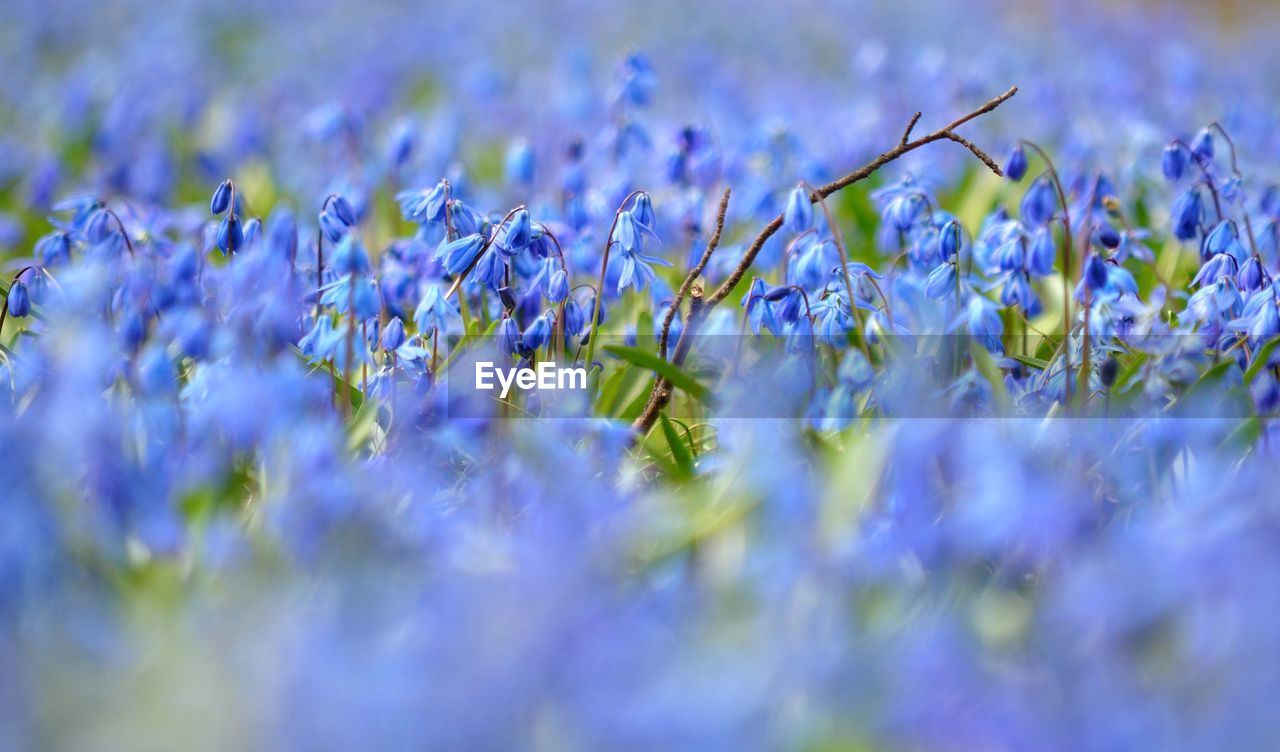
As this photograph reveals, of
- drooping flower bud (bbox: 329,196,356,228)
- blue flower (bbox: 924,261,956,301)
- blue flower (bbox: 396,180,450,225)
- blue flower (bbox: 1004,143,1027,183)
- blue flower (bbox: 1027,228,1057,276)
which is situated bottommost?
blue flower (bbox: 924,261,956,301)

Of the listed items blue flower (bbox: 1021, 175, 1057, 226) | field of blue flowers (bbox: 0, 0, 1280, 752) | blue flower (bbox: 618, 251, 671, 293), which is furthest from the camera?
blue flower (bbox: 1021, 175, 1057, 226)

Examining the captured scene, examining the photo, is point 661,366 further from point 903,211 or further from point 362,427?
point 903,211

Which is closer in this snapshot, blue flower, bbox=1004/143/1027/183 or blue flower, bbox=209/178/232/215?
blue flower, bbox=209/178/232/215

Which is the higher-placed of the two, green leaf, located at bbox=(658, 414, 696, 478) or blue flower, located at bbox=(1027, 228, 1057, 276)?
blue flower, located at bbox=(1027, 228, 1057, 276)

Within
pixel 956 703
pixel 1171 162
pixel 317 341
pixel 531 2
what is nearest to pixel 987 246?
pixel 1171 162

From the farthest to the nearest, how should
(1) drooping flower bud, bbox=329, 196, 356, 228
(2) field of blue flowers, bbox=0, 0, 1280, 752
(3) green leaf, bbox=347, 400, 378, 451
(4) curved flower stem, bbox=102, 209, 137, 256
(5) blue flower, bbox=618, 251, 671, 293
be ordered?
(1) drooping flower bud, bbox=329, 196, 356, 228
(4) curved flower stem, bbox=102, 209, 137, 256
(5) blue flower, bbox=618, 251, 671, 293
(3) green leaf, bbox=347, 400, 378, 451
(2) field of blue flowers, bbox=0, 0, 1280, 752

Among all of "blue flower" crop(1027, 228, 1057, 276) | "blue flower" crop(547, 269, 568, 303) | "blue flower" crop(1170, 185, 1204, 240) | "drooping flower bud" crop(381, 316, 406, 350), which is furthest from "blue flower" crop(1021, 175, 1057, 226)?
"drooping flower bud" crop(381, 316, 406, 350)

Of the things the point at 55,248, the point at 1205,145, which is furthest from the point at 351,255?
the point at 1205,145

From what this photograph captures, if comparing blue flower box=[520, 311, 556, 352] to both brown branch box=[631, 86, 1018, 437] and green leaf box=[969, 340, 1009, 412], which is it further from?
green leaf box=[969, 340, 1009, 412]

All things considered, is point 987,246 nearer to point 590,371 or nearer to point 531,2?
point 590,371
